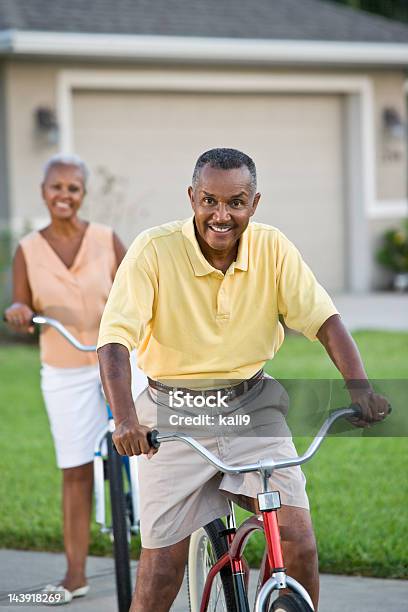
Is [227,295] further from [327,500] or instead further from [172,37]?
[172,37]

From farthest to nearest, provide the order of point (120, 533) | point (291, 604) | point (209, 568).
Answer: point (120, 533), point (209, 568), point (291, 604)

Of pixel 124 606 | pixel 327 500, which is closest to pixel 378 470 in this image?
pixel 327 500

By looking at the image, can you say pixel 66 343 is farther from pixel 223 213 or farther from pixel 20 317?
pixel 223 213

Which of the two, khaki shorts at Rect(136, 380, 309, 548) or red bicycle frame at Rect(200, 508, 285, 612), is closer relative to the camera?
red bicycle frame at Rect(200, 508, 285, 612)

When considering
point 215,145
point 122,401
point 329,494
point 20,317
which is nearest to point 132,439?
point 122,401

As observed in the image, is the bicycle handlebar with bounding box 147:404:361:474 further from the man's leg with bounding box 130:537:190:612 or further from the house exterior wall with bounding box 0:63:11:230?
the house exterior wall with bounding box 0:63:11:230

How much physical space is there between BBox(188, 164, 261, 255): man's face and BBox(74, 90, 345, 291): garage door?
36.5ft

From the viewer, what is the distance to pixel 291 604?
3256 millimetres

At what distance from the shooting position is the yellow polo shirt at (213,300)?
3.81 meters

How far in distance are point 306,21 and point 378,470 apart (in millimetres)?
11649

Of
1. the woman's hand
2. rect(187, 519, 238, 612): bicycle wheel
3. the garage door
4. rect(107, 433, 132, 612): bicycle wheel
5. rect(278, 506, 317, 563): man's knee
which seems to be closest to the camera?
rect(278, 506, 317, 563): man's knee

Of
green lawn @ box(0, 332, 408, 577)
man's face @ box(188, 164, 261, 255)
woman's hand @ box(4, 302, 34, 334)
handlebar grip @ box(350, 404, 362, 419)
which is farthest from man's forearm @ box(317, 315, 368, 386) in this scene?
green lawn @ box(0, 332, 408, 577)

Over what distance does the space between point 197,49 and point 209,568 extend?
1204 cm

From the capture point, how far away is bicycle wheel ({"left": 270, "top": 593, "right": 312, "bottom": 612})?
10.6 feet
